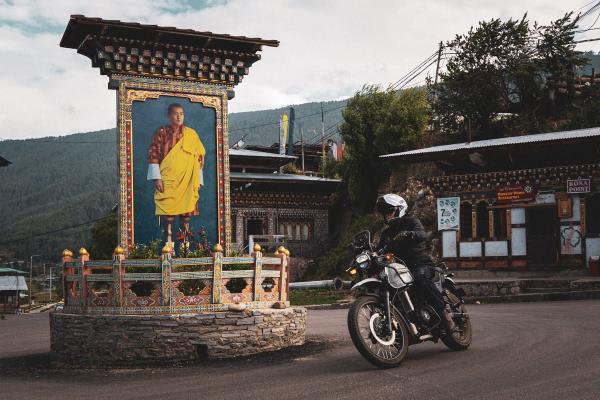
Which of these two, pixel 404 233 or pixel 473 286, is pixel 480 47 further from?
pixel 404 233

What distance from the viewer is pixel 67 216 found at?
454 ft

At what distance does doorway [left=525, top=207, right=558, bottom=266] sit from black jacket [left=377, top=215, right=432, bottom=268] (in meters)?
19.5

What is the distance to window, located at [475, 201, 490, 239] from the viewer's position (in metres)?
29.3

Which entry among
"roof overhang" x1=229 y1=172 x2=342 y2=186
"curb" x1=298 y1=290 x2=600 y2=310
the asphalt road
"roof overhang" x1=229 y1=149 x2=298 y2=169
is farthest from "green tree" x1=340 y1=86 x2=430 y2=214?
the asphalt road

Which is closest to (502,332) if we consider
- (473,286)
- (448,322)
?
(448,322)

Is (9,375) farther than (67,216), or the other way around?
(67,216)

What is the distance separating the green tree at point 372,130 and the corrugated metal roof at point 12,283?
32.1 metres

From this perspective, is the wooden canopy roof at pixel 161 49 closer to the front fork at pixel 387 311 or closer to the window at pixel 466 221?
the front fork at pixel 387 311

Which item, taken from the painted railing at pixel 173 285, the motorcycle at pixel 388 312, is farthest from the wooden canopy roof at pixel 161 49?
the motorcycle at pixel 388 312

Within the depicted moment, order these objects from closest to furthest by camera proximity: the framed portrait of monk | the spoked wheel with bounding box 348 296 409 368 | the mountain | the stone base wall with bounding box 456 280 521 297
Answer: the spoked wheel with bounding box 348 296 409 368 → the framed portrait of monk → the stone base wall with bounding box 456 280 521 297 → the mountain

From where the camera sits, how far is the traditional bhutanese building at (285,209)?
42.9 m

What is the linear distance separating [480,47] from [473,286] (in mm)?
19442

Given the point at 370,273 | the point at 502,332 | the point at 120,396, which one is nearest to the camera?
the point at 120,396

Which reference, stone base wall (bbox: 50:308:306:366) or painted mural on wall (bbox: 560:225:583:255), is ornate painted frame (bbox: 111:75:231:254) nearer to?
stone base wall (bbox: 50:308:306:366)
